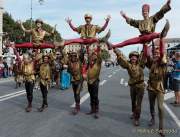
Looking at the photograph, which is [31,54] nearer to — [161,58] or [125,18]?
[125,18]

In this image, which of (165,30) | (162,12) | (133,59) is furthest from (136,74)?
(165,30)

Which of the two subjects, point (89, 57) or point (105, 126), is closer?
point (105, 126)

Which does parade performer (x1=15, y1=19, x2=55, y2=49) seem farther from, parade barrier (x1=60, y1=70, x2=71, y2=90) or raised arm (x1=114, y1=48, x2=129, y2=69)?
parade barrier (x1=60, y1=70, x2=71, y2=90)

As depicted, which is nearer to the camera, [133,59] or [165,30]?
[165,30]

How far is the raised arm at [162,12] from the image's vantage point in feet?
37.0

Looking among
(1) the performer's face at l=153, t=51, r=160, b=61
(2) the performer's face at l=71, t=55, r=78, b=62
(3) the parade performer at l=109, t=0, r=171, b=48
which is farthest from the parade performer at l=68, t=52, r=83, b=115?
(1) the performer's face at l=153, t=51, r=160, b=61

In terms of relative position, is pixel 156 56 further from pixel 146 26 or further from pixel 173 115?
pixel 173 115

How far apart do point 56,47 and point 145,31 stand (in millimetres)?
3048

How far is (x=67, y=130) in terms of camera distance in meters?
11.2

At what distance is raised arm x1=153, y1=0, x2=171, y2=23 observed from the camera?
37.0ft

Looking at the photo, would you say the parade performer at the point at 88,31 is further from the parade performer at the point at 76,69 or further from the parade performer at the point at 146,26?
the parade performer at the point at 146,26

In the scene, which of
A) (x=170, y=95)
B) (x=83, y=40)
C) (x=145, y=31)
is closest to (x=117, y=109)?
(x=83, y=40)

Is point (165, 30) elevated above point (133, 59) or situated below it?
above

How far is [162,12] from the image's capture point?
38.0 ft
